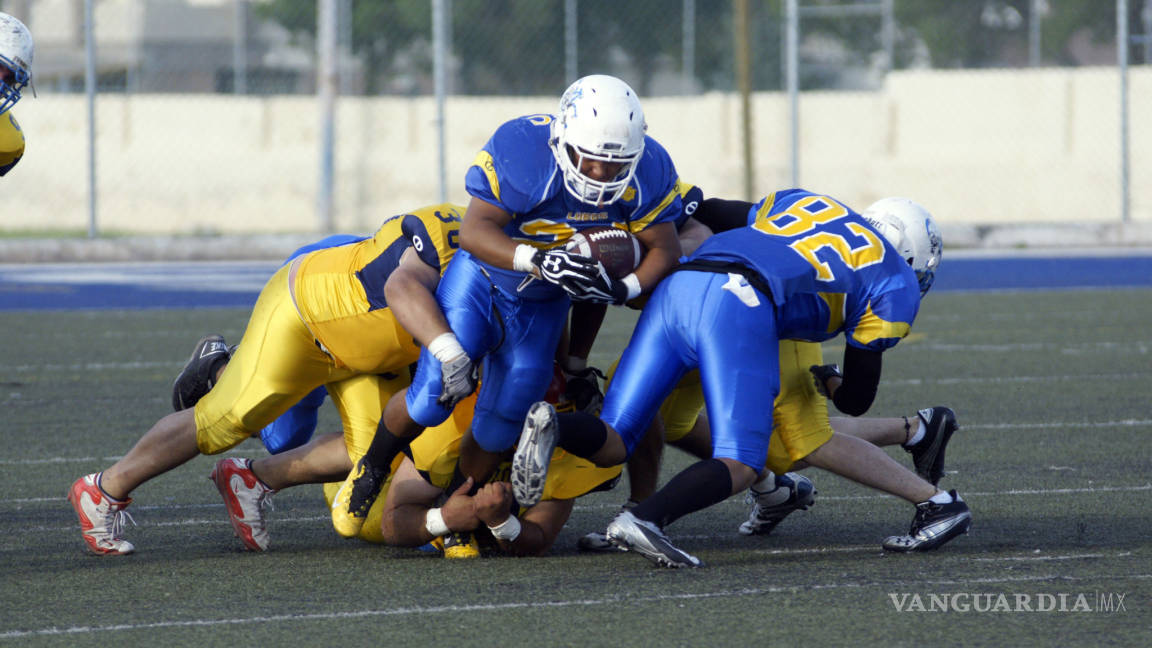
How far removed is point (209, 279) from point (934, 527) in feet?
33.2

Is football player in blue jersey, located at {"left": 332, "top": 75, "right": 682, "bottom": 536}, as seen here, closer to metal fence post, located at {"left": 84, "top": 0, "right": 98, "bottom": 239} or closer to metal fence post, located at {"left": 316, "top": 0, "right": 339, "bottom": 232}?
metal fence post, located at {"left": 84, "top": 0, "right": 98, "bottom": 239}

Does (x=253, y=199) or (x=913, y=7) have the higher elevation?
(x=913, y=7)

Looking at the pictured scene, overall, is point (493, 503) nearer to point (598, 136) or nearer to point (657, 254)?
point (657, 254)

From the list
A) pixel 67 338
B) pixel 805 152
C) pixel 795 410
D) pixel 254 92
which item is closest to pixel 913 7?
pixel 805 152

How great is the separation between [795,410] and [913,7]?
62.9ft

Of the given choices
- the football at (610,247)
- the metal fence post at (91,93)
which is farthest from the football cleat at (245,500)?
the metal fence post at (91,93)

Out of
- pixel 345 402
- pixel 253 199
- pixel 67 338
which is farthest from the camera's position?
pixel 253 199

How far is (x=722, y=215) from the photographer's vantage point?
200 inches

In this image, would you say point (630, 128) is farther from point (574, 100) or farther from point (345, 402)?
point (345, 402)

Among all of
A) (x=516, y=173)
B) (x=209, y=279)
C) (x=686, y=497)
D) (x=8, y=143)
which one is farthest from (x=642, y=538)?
(x=209, y=279)

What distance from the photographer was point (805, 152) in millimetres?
19641

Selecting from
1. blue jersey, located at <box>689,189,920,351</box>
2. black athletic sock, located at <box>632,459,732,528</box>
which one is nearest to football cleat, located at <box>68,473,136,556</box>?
black athletic sock, located at <box>632,459,732,528</box>

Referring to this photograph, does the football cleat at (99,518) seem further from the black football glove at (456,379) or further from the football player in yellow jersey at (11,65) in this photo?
the black football glove at (456,379)

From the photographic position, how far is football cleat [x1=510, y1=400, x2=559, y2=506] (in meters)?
4.07
